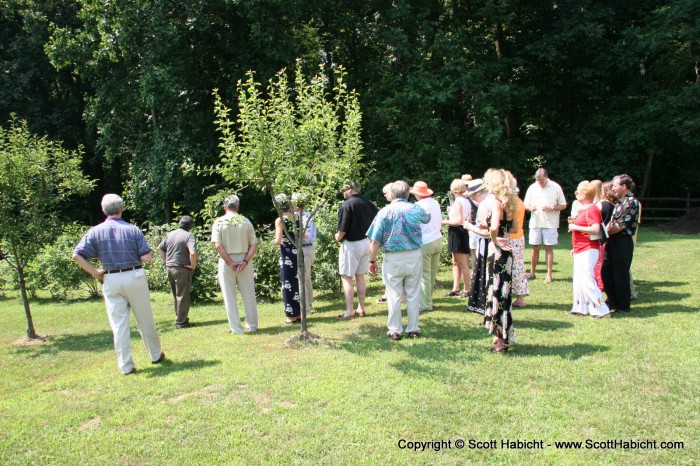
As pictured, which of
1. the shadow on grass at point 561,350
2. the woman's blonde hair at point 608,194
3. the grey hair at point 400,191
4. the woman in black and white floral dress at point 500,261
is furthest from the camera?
the woman's blonde hair at point 608,194

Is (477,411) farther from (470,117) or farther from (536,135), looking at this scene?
(536,135)

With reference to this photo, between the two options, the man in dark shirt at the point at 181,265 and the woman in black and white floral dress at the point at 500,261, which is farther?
the man in dark shirt at the point at 181,265

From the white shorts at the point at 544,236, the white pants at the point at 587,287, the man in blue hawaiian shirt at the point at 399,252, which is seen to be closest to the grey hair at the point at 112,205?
the man in blue hawaiian shirt at the point at 399,252

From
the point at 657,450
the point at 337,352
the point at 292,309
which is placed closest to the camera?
the point at 657,450

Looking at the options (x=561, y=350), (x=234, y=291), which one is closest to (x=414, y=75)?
(x=234, y=291)

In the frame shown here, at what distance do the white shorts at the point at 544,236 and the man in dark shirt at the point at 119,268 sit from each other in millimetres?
7281

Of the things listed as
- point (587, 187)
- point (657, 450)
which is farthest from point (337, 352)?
point (587, 187)

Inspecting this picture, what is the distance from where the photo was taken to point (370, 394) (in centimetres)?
505

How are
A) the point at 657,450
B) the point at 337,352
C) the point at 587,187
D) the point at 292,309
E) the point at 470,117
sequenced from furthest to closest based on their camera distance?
the point at 470,117
the point at 292,309
the point at 587,187
the point at 337,352
the point at 657,450

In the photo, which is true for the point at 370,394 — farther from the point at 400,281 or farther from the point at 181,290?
the point at 181,290

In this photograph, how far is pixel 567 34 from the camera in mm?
21062

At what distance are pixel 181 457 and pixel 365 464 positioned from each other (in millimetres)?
1460

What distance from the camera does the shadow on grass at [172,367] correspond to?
609cm

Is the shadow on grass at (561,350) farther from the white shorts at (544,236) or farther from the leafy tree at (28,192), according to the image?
the leafy tree at (28,192)
